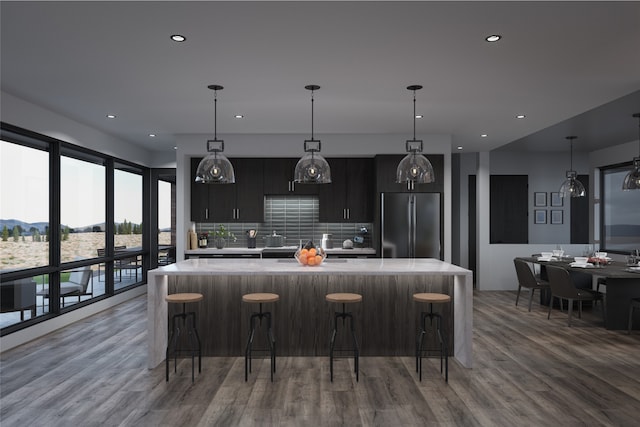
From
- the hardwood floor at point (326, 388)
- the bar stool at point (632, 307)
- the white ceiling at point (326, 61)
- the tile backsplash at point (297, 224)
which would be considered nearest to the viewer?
the white ceiling at point (326, 61)

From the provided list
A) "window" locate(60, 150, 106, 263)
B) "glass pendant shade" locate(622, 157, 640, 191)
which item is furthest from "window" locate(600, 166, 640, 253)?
"window" locate(60, 150, 106, 263)

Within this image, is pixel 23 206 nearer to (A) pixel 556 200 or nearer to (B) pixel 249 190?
(B) pixel 249 190

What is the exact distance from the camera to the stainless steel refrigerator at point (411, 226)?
7402mm

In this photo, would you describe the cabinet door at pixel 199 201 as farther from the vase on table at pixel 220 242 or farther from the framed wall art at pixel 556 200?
the framed wall art at pixel 556 200

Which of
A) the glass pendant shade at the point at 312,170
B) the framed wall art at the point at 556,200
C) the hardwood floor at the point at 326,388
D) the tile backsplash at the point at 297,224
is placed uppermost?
the glass pendant shade at the point at 312,170

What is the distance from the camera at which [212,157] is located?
4.80 metres

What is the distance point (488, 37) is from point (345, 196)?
15.2ft

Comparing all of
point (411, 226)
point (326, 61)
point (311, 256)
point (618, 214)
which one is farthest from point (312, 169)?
point (618, 214)

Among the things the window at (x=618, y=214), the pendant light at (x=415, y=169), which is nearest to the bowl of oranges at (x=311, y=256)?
the pendant light at (x=415, y=169)

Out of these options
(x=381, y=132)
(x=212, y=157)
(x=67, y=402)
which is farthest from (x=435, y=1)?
(x=381, y=132)

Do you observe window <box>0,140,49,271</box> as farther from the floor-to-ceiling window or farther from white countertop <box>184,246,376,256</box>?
white countertop <box>184,246,376,256</box>

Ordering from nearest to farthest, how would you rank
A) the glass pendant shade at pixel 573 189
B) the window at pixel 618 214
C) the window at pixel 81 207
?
1. the window at pixel 81 207
2. the glass pendant shade at pixel 573 189
3. the window at pixel 618 214

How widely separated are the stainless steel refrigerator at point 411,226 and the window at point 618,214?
406 cm

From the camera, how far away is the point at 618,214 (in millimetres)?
9164
